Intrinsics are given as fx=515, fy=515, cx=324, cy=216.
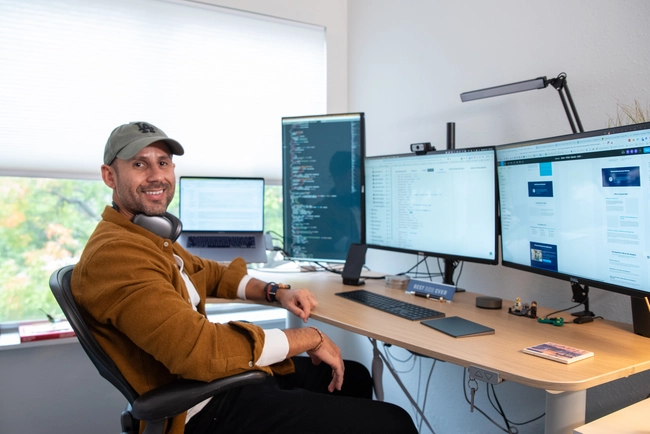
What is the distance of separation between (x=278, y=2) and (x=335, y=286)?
1685mm

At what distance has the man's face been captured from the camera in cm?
147

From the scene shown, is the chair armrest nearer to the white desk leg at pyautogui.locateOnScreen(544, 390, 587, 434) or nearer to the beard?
the beard

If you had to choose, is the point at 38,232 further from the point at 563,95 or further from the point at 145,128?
the point at 563,95

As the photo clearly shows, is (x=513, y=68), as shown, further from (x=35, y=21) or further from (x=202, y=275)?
(x=35, y=21)

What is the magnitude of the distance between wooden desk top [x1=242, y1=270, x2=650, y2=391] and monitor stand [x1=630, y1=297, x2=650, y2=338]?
0.07ft

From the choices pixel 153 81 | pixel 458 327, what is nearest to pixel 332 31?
pixel 153 81

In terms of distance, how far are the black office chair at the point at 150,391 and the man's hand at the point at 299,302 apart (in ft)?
1.63

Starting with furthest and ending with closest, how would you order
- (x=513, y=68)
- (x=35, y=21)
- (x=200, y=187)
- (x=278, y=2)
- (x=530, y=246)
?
(x=278, y=2)
(x=200, y=187)
(x=35, y=21)
(x=513, y=68)
(x=530, y=246)

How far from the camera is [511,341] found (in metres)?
1.32

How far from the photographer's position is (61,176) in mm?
2457

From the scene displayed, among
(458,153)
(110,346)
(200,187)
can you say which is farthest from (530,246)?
(200,187)

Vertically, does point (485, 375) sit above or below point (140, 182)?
below

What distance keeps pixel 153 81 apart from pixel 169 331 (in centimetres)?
181

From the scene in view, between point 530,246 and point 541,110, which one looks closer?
point 530,246
